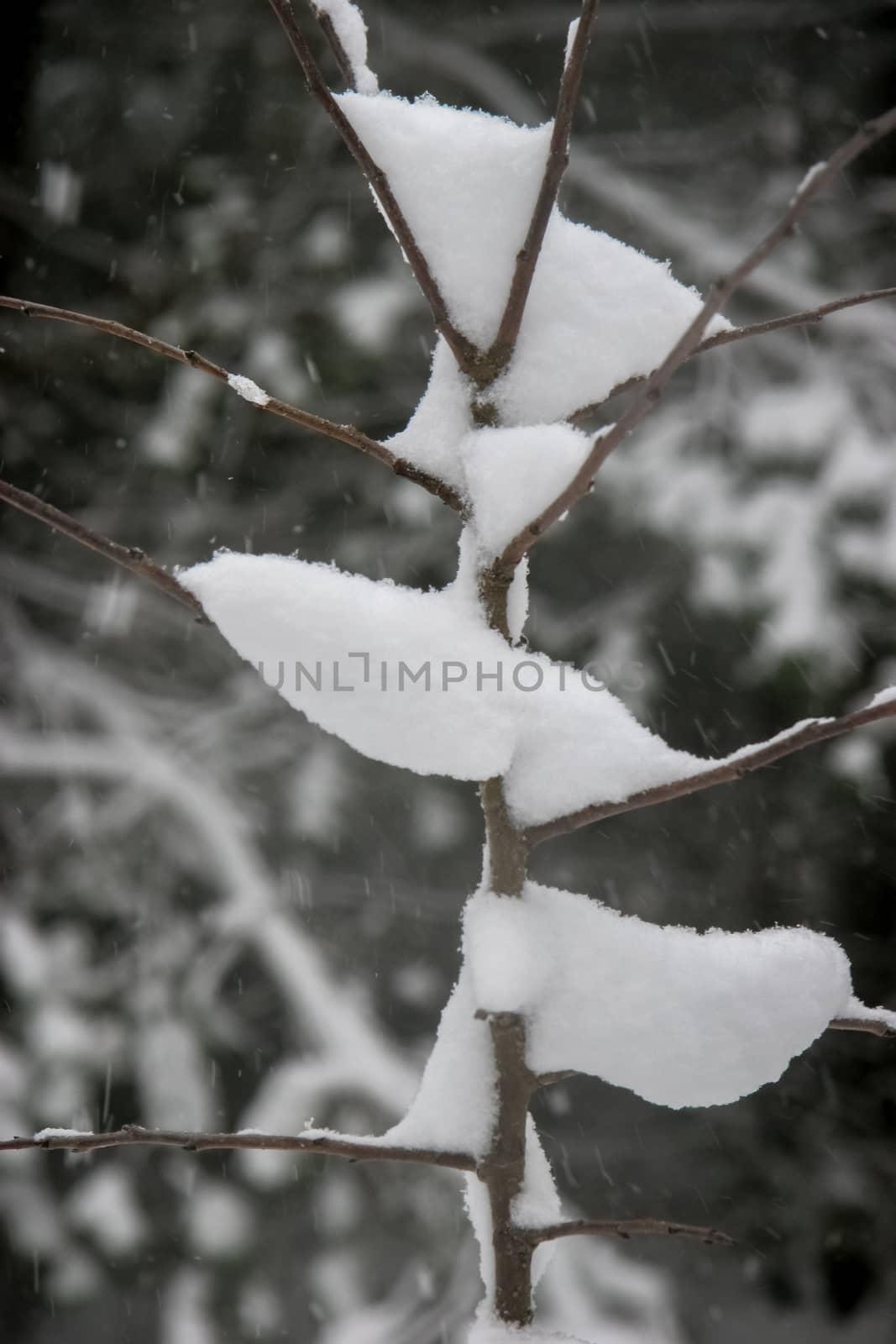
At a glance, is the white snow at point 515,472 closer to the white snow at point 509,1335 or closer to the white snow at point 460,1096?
the white snow at point 460,1096

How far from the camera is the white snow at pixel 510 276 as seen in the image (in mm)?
403

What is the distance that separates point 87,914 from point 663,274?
2909 mm

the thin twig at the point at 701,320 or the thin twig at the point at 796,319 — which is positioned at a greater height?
the thin twig at the point at 796,319

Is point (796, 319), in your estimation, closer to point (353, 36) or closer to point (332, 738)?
point (353, 36)

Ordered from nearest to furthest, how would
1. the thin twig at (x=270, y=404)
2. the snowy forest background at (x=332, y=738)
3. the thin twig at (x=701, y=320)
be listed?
the thin twig at (x=701, y=320), the thin twig at (x=270, y=404), the snowy forest background at (x=332, y=738)

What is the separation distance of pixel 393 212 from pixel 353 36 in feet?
0.34

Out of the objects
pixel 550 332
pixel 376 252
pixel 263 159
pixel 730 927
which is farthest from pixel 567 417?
pixel 263 159

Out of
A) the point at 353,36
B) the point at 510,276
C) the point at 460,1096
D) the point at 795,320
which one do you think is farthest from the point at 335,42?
the point at 460,1096

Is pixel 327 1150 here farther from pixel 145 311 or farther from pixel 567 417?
pixel 145 311

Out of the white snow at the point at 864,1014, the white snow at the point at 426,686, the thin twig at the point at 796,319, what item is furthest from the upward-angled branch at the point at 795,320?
the white snow at the point at 864,1014

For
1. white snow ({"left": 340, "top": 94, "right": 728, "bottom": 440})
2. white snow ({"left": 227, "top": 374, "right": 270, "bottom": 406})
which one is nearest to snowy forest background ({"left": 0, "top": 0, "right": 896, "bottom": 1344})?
white snow ({"left": 340, "top": 94, "right": 728, "bottom": 440})

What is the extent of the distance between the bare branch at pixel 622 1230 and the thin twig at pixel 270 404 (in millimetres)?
288

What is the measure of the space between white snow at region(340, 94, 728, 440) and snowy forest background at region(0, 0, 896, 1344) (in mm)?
2119

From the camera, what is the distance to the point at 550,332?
Result: 408mm
